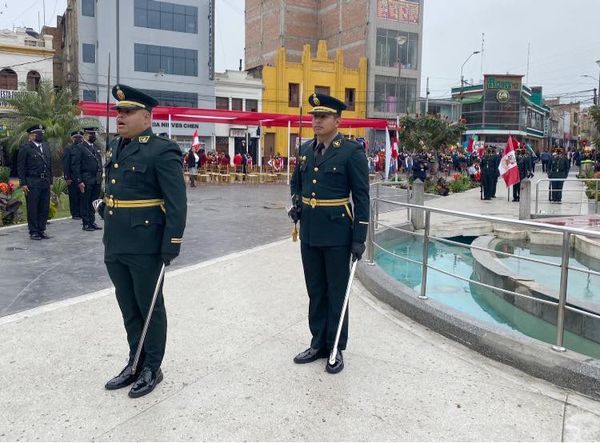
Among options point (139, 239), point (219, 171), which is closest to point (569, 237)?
point (139, 239)

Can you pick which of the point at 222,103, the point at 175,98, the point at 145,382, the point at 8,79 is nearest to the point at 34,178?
the point at 145,382

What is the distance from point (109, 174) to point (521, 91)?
6892 cm

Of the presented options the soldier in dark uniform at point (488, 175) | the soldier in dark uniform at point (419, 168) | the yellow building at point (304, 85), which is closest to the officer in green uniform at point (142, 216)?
the soldier in dark uniform at point (488, 175)

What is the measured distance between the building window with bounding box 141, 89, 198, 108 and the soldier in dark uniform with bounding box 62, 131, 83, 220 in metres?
29.1

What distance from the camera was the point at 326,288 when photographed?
430 cm

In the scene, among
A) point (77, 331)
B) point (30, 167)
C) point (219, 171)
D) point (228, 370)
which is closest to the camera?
point (228, 370)

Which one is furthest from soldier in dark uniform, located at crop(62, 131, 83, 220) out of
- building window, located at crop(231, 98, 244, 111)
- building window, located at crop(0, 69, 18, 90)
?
building window, located at crop(231, 98, 244, 111)

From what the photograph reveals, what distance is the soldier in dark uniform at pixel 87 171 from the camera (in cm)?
1055

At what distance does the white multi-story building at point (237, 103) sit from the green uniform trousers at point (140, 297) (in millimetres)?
38582

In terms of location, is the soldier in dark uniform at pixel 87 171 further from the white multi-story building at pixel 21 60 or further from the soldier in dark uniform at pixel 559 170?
the white multi-story building at pixel 21 60

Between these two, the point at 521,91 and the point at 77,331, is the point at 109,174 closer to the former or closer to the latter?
the point at 77,331

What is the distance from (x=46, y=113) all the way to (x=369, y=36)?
32861 mm

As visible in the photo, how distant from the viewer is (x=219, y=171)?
2741 cm

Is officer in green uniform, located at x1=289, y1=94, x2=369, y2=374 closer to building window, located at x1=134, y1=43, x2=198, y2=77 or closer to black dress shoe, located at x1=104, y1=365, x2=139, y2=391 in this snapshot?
black dress shoe, located at x1=104, y1=365, x2=139, y2=391
